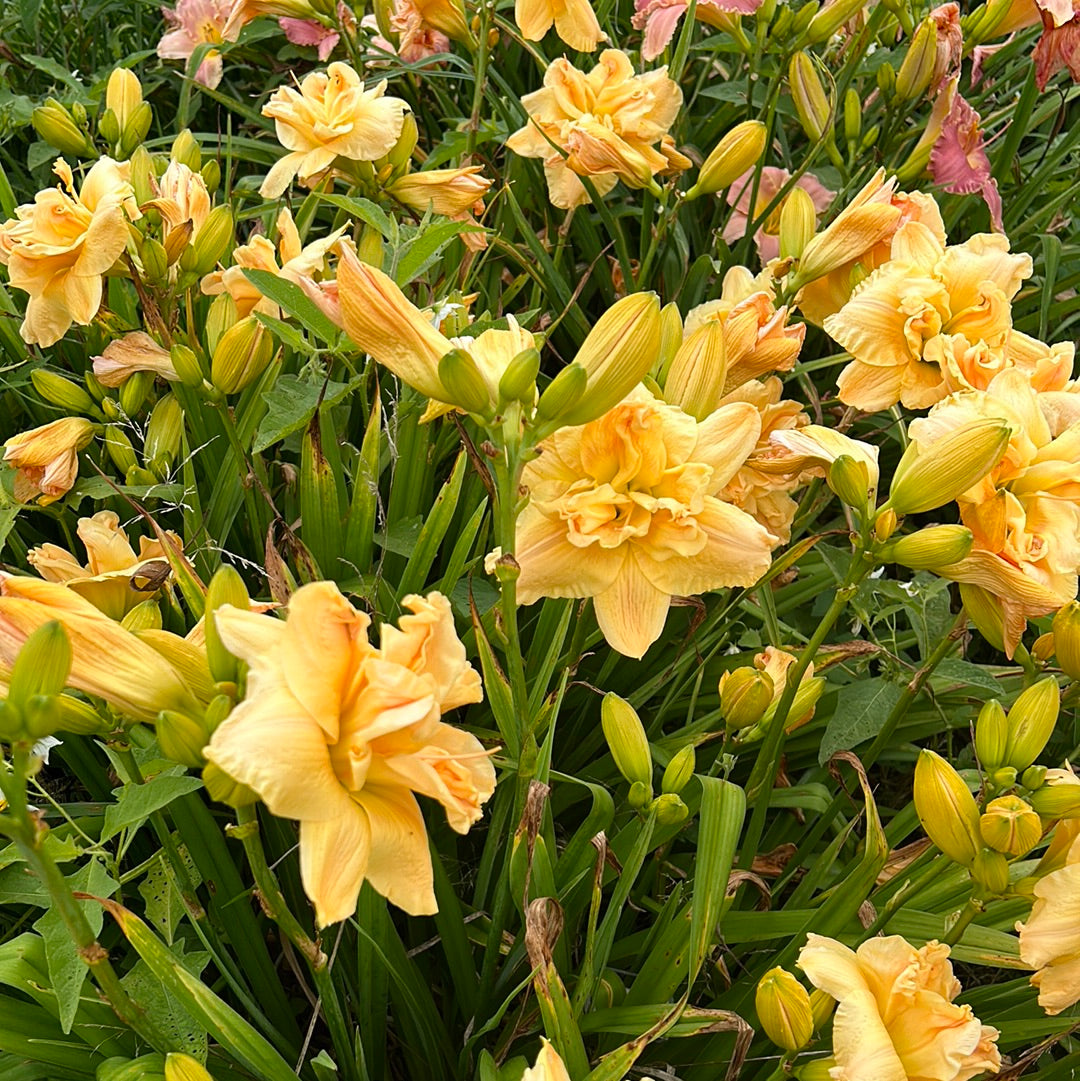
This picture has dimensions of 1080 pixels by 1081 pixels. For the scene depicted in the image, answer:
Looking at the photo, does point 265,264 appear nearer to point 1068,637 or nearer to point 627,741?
point 627,741

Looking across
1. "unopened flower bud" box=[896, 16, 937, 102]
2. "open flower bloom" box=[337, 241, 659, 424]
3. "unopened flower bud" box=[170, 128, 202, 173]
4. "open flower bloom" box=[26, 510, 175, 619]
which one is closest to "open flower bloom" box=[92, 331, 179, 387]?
"open flower bloom" box=[26, 510, 175, 619]

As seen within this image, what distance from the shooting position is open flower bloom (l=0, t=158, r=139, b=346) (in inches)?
45.9

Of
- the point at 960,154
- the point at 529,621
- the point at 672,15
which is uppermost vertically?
the point at 672,15

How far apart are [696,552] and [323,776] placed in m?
0.36

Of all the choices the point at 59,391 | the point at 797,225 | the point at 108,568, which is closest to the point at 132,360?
the point at 59,391

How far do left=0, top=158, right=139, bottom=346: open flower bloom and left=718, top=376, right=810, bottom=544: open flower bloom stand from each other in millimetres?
671

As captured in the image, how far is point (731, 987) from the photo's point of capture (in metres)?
1.13

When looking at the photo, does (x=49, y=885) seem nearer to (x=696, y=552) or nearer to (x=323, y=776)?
(x=323, y=776)

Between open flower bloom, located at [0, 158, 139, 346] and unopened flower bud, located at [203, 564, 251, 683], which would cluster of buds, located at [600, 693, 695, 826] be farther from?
open flower bloom, located at [0, 158, 139, 346]

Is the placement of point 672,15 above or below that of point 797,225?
above

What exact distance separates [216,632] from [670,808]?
404 mm

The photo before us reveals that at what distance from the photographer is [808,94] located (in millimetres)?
1618

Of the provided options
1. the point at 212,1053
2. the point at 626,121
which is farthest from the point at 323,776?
the point at 626,121

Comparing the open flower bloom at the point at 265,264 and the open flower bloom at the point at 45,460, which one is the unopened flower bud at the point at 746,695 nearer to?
the open flower bloom at the point at 265,264
